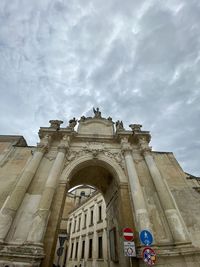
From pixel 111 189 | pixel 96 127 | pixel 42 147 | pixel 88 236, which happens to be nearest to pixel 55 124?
pixel 42 147

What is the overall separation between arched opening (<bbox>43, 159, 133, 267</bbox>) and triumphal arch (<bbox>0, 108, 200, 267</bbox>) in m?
0.05

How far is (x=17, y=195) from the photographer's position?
7379mm

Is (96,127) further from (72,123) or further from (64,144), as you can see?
(64,144)

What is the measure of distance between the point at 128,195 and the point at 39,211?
483cm

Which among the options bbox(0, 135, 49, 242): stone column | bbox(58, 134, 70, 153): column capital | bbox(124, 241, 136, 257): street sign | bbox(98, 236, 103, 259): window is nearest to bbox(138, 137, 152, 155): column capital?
bbox(58, 134, 70, 153): column capital

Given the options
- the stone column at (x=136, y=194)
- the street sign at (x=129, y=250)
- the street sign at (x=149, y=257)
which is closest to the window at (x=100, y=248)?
the stone column at (x=136, y=194)

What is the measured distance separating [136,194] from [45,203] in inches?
187

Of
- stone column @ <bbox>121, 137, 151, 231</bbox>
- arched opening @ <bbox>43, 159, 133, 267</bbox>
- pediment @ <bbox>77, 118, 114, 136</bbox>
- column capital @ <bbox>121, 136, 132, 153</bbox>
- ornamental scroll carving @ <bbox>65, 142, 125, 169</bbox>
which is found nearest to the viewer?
stone column @ <bbox>121, 137, 151, 231</bbox>

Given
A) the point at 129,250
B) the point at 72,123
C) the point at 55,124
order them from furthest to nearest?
the point at 72,123 < the point at 55,124 < the point at 129,250

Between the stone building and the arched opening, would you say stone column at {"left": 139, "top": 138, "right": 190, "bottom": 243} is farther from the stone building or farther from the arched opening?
the stone building

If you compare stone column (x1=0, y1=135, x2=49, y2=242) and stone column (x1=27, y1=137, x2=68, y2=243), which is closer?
stone column (x1=27, y1=137, x2=68, y2=243)

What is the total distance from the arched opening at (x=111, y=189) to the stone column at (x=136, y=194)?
0.65 m

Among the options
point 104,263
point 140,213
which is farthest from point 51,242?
point 104,263

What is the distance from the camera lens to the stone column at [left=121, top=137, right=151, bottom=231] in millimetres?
6813
